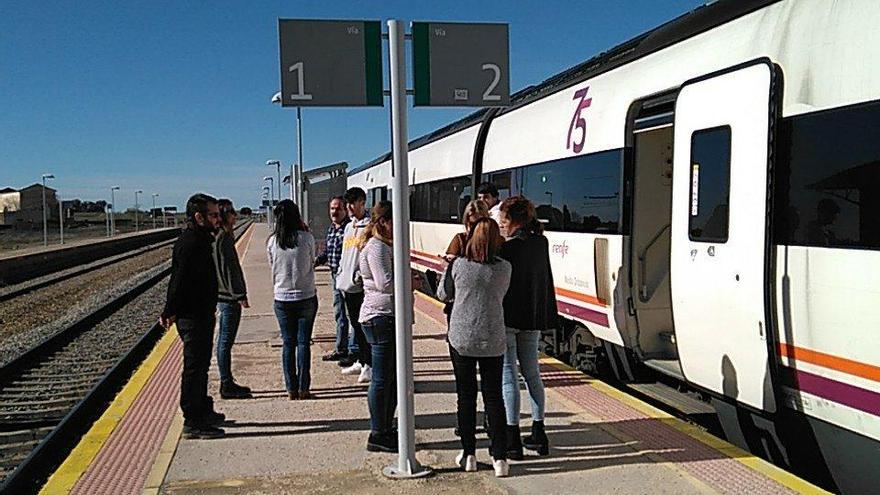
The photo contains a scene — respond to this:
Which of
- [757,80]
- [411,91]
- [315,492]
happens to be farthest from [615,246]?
[315,492]

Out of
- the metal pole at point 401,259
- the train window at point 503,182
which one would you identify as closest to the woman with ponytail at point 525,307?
the metal pole at point 401,259

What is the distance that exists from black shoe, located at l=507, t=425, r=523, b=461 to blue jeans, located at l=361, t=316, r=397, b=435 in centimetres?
84

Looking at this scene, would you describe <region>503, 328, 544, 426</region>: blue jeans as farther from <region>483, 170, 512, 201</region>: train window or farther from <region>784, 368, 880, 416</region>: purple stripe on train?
<region>483, 170, 512, 201</region>: train window

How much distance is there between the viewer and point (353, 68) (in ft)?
16.0

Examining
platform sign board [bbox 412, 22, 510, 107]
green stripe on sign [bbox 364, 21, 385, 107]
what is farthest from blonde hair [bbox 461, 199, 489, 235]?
green stripe on sign [bbox 364, 21, 385, 107]

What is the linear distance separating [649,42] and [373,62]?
3.22m

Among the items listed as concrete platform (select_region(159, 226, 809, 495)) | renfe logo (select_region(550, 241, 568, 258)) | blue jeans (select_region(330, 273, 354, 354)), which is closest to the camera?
concrete platform (select_region(159, 226, 809, 495))

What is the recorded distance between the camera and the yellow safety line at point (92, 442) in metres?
4.95

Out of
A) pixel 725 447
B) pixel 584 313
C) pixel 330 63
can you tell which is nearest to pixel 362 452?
pixel 725 447

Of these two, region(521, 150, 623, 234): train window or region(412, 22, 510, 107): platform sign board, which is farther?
region(521, 150, 623, 234): train window

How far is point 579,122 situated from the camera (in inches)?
320

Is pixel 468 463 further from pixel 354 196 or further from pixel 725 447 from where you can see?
pixel 354 196

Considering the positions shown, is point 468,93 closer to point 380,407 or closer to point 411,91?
point 411,91

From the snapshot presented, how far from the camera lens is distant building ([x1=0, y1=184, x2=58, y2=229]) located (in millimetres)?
97037
